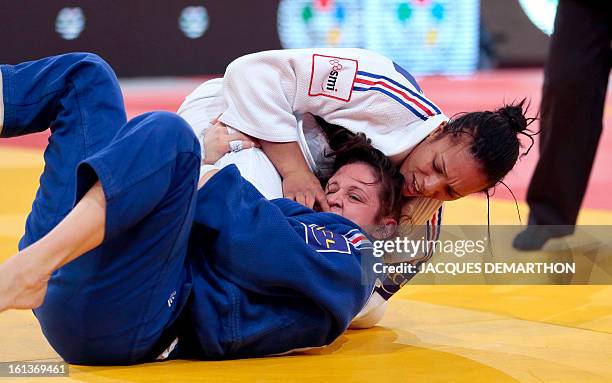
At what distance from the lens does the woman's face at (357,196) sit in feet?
8.73

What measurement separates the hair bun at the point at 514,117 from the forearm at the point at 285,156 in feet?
1.96

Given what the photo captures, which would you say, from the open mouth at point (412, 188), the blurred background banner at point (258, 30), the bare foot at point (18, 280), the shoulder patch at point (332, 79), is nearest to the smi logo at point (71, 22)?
the blurred background banner at point (258, 30)

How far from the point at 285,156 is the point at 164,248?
2.56ft

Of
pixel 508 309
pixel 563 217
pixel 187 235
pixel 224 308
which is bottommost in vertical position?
pixel 563 217

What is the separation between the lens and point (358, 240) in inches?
97.6

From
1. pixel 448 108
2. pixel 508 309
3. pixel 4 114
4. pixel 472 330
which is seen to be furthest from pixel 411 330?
pixel 448 108

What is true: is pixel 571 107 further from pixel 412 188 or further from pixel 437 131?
pixel 412 188

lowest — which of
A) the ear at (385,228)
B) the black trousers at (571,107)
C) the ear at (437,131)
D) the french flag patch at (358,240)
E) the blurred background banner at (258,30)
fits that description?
Answer: the blurred background banner at (258,30)

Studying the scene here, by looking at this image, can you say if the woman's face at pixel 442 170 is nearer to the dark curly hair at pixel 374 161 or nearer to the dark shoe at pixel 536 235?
the dark curly hair at pixel 374 161

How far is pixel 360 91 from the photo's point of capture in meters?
2.95

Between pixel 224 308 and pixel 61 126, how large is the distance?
64cm

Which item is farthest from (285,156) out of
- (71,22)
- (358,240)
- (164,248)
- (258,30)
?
(258,30)

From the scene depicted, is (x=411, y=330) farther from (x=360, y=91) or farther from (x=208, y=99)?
(x=208, y=99)

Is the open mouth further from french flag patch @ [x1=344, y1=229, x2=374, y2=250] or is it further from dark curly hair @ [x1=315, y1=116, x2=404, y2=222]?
french flag patch @ [x1=344, y1=229, x2=374, y2=250]
